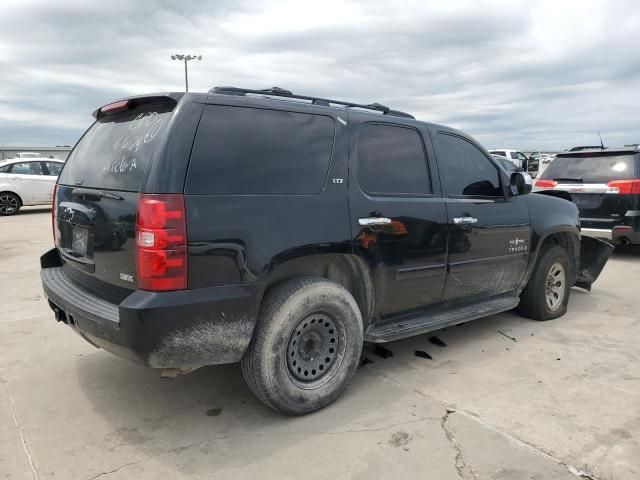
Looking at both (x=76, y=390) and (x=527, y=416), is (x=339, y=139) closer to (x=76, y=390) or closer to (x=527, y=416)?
(x=527, y=416)

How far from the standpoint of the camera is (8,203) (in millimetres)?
14562

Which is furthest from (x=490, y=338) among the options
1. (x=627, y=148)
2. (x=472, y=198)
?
(x=627, y=148)

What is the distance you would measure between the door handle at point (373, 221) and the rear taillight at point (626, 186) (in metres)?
5.91

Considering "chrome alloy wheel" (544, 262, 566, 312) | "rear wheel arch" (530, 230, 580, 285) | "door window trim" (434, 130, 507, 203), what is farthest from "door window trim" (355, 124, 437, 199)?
"chrome alloy wheel" (544, 262, 566, 312)

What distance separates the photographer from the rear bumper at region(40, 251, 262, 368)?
8.30 ft

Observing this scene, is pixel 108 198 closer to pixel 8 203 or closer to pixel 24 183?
pixel 24 183

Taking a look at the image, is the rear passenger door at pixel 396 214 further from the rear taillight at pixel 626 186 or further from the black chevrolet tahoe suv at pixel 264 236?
the rear taillight at pixel 626 186

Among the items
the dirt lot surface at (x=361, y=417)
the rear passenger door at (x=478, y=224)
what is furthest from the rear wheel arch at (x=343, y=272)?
the rear passenger door at (x=478, y=224)

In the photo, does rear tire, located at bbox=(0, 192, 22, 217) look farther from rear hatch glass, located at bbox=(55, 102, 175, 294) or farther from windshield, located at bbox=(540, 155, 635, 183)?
windshield, located at bbox=(540, 155, 635, 183)

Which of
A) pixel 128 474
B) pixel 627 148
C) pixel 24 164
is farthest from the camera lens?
pixel 24 164

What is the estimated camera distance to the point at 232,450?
109 inches

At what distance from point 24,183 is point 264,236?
1445cm

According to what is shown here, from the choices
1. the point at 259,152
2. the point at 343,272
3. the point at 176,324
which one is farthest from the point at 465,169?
the point at 176,324

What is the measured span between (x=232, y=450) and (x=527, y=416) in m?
1.78
